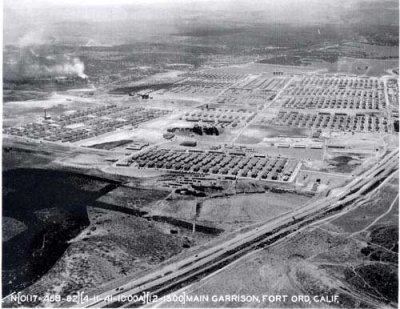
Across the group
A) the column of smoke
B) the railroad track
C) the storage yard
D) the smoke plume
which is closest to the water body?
the railroad track

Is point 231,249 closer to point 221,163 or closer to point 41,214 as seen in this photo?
point 41,214

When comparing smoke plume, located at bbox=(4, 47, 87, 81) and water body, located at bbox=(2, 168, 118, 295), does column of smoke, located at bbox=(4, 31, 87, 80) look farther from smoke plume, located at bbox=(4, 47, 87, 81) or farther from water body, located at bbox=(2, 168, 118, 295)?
water body, located at bbox=(2, 168, 118, 295)

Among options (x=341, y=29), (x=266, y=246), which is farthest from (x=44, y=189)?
(x=341, y=29)

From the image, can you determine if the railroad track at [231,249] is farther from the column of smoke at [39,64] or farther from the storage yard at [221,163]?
the column of smoke at [39,64]

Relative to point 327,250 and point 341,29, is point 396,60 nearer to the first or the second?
point 341,29

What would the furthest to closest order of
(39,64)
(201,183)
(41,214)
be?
(39,64)
(201,183)
(41,214)

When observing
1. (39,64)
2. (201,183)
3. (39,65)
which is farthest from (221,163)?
(39,64)
